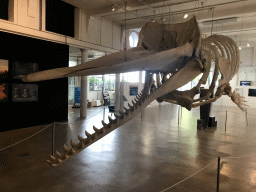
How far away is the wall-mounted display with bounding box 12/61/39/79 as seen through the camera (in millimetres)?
8062

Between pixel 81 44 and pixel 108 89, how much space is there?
8.93 m

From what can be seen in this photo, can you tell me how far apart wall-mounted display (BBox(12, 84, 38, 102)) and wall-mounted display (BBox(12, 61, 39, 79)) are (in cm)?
40

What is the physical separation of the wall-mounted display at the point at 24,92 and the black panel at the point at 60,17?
2492 mm

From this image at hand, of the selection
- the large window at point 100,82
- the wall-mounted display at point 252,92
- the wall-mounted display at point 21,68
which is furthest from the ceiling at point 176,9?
the wall-mounted display at point 252,92

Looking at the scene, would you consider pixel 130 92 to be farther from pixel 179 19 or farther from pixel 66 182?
pixel 66 182

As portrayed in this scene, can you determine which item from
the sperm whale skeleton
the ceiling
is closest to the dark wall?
the ceiling

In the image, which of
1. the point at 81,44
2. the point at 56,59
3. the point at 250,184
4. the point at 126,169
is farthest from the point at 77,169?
the point at 81,44

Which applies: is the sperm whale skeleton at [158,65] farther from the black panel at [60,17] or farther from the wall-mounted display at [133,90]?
the wall-mounted display at [133,90]

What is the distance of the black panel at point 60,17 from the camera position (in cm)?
893

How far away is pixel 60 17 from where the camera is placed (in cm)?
941

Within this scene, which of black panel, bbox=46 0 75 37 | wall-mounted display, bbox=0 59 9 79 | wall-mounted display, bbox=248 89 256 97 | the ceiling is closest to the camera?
wall-mounted display, bbox=0 59 9 79

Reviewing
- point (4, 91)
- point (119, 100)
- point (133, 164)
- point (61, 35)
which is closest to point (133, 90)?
point (119, 100)

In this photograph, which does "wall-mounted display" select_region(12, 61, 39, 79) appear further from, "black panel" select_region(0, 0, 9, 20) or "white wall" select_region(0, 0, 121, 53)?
"black panel" select_region(0, 0, 9, 20)

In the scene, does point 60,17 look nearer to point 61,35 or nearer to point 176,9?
point 61,35
